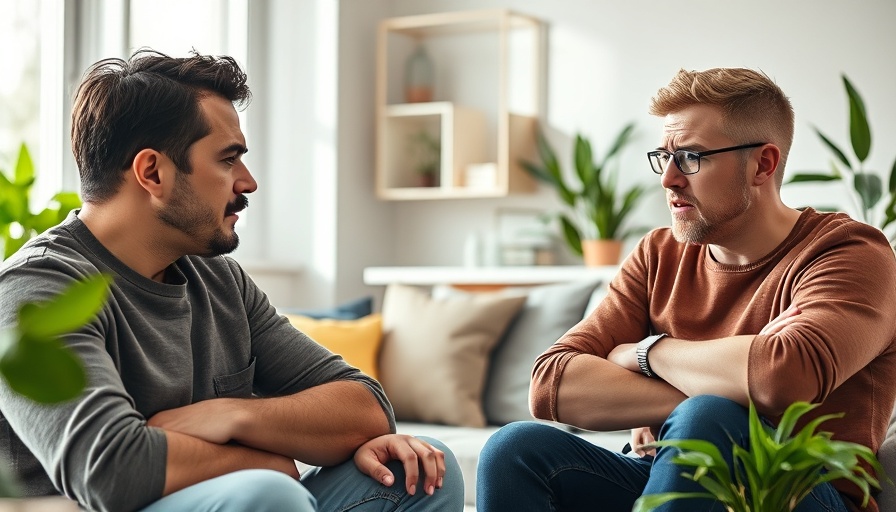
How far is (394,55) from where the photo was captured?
16.5 ft

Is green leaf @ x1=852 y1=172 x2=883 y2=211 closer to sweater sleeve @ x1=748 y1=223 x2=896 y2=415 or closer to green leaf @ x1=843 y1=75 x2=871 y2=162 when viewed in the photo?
green leaf @ x1=843 y1=75 x2=871 y2=162

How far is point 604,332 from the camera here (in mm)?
2043

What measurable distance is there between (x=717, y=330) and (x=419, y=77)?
3233 millimetres

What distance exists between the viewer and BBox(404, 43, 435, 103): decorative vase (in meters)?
4.94

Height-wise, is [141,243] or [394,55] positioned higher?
[394,55]

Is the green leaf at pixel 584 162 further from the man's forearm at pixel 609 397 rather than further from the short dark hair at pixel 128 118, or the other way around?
the short dark hair at pixel 128 118

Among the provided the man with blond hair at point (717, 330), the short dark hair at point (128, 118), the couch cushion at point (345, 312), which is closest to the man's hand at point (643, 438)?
the man with blond hair at point (717, 330)

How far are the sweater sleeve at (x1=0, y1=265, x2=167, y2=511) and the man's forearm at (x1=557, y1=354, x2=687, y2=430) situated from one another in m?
0.77

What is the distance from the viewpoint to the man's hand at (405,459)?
5.60 feet

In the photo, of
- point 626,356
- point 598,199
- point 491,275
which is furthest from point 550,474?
point 598,199

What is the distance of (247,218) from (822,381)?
3590 millimetres

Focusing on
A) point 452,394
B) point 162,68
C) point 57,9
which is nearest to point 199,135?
point 162,68

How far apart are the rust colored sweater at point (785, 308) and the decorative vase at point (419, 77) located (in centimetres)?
294

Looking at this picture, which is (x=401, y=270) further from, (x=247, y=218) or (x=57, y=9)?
(x=57, y=9)
